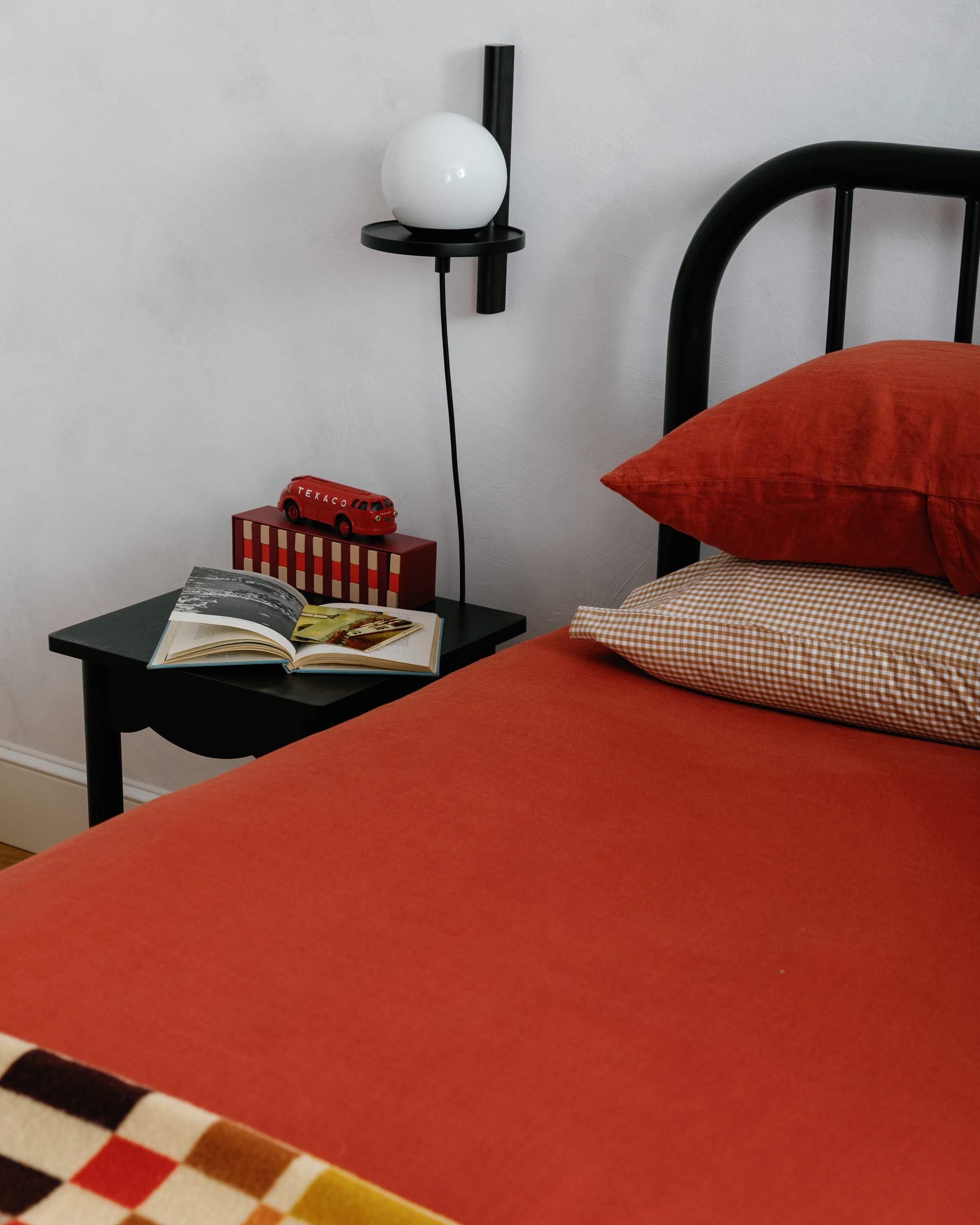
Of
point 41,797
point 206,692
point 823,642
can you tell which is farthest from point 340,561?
point 41,797

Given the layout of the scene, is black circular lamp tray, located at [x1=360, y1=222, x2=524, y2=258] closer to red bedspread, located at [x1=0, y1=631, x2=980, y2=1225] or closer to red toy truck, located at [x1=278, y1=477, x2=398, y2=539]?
red toy truck, located at [x1=278, y1=477, x2=398, y2=539]

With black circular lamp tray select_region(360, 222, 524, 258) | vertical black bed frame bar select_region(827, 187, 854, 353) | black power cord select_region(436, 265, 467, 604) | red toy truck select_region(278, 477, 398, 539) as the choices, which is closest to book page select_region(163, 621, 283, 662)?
red toy truck select_region(278, 477, 398, 539)

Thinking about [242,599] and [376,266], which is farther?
[376,266]

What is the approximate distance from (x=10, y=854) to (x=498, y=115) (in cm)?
146

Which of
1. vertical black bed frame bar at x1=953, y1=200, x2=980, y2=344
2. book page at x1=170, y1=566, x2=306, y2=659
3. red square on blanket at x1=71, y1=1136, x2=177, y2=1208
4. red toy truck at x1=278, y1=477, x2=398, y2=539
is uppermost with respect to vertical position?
vertical black bed frame bar at x1=953, y1=200, x2=980, y2=344

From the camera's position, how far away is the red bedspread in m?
0.47

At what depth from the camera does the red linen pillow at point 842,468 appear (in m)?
0.92

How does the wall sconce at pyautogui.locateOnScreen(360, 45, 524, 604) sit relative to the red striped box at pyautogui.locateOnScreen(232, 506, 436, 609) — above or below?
above

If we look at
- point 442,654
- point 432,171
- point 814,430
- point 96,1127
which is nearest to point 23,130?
point 432,171

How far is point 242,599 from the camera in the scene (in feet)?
4.32

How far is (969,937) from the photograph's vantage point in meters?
0.63

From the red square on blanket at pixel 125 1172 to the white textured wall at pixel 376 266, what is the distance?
1.13m

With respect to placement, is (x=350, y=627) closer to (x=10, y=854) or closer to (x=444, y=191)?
(x=444, y=191)

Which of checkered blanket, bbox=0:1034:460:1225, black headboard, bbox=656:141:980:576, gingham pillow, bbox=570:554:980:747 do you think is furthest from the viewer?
black headboard, bbox=656:141:980:576
